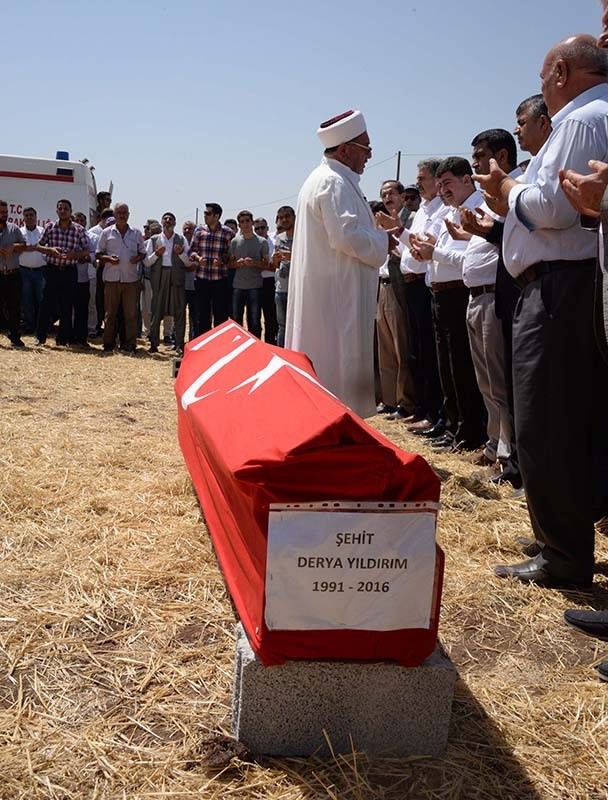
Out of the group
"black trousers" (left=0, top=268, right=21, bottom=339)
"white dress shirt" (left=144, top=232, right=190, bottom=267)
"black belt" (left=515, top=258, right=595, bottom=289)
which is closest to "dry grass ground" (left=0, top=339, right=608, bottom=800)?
"black belt" (left=515, top=258, right=595, bottom=289)

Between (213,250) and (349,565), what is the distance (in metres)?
9.93

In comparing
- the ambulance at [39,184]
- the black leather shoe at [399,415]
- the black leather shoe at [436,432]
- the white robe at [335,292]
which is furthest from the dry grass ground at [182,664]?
the ambulance at [39,184]

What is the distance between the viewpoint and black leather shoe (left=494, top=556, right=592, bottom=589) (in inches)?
136

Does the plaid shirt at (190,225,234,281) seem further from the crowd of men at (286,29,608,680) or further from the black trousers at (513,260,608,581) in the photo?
the black trousers at (513,260,608,581)

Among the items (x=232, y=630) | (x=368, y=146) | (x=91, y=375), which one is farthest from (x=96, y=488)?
(x=91, y=375)

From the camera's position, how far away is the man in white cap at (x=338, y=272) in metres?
4.88

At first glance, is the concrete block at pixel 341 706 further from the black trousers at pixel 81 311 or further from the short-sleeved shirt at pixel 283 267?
the black trousers at pixel 81 311

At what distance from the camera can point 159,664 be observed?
2721 mm

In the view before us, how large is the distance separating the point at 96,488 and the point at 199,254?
24.4 ft

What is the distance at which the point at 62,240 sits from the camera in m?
11.8

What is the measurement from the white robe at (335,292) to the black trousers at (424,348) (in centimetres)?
195

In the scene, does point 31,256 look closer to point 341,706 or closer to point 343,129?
point 343,129

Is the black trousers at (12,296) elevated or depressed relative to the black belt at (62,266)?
depressed

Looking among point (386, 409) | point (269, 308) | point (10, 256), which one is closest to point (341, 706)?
point (386, 409)
